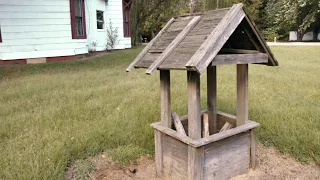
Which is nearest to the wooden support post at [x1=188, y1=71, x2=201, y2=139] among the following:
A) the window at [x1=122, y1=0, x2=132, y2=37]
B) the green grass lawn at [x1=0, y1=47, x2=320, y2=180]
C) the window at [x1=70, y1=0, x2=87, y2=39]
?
the green grass lawn at [x1=0, y1=47, x2=320, y2=180]

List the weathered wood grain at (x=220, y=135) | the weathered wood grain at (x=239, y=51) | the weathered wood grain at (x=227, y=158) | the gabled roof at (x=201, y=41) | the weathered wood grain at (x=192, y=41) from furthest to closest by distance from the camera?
1. the weathered wood grain at (x=239, y=51)
2. the weathered wood grain at (x=227, y=158)
3. the weathered wood grain at (x=220, y=135)
4. the weathered wood grain at (x=192, y=41)
5. the gabled roof at (x=201, y=41)

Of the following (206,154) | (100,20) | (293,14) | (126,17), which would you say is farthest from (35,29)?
(293,14)

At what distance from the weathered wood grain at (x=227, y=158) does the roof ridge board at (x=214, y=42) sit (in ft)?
3.11

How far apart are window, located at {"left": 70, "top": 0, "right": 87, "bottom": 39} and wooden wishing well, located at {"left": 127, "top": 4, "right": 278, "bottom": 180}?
426 inches

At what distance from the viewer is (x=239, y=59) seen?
2818 millimetres

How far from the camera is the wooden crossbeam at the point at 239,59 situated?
8.79 feet

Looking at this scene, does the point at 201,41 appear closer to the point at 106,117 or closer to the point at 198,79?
the point at 198,79

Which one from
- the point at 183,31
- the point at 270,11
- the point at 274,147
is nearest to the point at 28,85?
the point at 183,31

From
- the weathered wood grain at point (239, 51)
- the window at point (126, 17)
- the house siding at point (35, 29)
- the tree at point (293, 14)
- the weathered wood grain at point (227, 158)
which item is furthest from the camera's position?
the tree at point (293, 14)

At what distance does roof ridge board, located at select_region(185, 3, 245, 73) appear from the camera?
241cm

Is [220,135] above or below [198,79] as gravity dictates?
below

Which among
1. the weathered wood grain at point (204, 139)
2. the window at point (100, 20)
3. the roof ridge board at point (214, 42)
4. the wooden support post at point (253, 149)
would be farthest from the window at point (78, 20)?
the roof ridge board at point (214, 42)

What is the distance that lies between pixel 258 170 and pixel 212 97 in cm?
106

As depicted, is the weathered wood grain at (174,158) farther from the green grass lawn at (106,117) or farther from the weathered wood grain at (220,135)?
the green grass lawn at (106,117)
